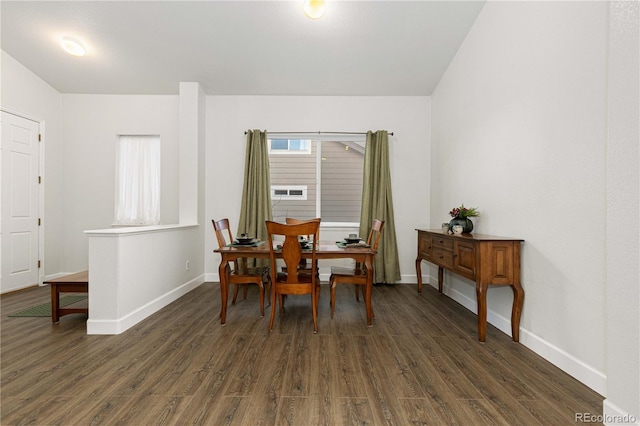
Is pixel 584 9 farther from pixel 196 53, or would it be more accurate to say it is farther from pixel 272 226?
pixel 196 53

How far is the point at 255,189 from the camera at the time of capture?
4.23 m

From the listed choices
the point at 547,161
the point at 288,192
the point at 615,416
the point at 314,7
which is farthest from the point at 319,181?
the point at 615,416

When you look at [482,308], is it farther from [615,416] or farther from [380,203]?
[380,203]

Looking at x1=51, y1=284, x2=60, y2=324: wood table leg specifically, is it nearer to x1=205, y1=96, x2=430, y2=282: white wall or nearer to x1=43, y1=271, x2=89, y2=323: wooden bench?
x1=43, y1=271, x2=89, y2=323: wooden bench

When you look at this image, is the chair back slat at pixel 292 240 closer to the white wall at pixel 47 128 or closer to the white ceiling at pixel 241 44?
the white ceiling at pixel 241 44

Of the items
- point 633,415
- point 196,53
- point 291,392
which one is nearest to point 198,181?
point 196,53

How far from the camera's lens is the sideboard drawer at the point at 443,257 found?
282cm

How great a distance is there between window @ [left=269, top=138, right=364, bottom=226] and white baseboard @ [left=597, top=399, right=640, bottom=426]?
3.36m

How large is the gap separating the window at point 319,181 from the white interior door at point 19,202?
3399 millimetres

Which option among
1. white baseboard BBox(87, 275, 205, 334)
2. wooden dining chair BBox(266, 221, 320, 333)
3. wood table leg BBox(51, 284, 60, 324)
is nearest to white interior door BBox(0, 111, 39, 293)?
wood table leg BBox(51, 284, 60, 324)

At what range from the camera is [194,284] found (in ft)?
13.1

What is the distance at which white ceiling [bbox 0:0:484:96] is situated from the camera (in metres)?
3.05

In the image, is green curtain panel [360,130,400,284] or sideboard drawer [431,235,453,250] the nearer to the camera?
sideboard drawer [431,235,453,250]

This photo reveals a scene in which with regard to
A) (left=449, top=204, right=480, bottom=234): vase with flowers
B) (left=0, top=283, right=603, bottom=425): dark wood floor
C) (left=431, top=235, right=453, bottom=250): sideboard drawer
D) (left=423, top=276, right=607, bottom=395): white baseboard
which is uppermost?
(left=449, top=204, right=480, bottom=234): vase with flowers
